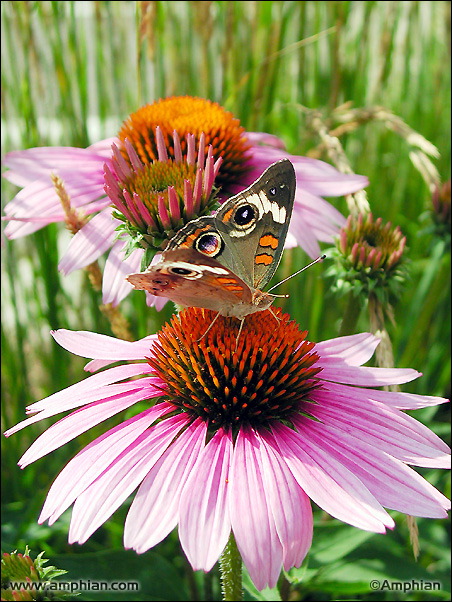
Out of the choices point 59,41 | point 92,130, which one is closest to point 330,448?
point 59,41

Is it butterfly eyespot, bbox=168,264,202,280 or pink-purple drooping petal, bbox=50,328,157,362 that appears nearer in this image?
butterfly eyespot, bbox=168,264,202,280

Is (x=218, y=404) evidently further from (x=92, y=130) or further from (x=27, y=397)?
(x=92, y=130)

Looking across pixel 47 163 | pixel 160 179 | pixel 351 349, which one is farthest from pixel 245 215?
pixel 47 163

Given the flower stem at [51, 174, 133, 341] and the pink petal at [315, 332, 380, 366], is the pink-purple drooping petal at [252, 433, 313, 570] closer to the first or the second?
the pink petal at [315, 332, 380, 366]

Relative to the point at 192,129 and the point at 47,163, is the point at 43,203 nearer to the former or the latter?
the point at 47,163

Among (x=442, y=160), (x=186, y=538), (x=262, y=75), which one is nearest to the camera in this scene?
(x=186, y=538)

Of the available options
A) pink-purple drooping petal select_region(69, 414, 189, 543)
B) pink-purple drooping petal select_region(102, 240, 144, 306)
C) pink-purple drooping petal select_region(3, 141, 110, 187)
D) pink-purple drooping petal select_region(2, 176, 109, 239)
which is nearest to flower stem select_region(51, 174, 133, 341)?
pink-purple drooping petal select_region(102, 240, 144, 306)
